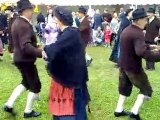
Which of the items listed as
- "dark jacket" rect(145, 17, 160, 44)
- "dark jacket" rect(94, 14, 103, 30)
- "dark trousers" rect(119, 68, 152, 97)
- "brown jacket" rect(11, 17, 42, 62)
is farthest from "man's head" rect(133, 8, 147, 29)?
"dark jacket" rect(94, 14, 103, 30)

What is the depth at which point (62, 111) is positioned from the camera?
522 centimetres

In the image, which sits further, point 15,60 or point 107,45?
point 107,45

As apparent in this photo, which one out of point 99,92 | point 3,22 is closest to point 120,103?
point 99,92

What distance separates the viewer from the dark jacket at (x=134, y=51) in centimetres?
614

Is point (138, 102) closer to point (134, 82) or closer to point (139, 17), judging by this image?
point (134, 82)

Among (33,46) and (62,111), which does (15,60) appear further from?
(62,111)

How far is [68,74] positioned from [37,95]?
2013mm

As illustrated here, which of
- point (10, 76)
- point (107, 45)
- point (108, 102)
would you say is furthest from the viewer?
point (107, 45)

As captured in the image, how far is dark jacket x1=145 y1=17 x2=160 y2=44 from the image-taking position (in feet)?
38.7

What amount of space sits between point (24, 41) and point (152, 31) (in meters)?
6.15

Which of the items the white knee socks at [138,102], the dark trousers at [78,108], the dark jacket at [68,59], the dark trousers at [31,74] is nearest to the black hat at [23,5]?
the dark trousers at [31,74]

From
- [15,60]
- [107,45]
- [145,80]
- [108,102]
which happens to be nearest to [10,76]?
[108,102]

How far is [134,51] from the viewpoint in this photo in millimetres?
6535

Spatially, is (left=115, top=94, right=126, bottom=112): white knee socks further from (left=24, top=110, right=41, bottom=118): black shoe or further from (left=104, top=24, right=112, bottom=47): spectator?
(left=104, top=24, right=112, bottom=47): spectator
